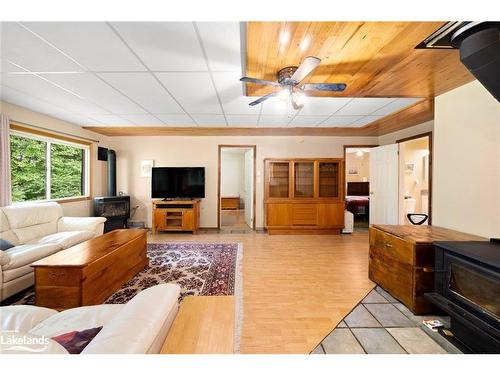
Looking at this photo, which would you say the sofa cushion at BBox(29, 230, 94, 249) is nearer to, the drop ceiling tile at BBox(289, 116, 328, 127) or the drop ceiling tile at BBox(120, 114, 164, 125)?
the drop ceiling tile at BBox(120, 114, 164, 125)

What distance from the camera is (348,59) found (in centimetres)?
186

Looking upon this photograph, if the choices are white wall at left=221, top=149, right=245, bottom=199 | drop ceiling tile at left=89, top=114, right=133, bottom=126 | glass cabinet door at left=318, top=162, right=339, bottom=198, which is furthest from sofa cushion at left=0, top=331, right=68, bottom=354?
white wall at left=221, top=149, right=245, bottom=199

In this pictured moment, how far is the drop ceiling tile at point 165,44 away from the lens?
1.45 metres

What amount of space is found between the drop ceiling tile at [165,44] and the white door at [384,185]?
12.7 ft

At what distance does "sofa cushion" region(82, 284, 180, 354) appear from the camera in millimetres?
673

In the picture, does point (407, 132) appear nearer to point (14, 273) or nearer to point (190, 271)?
point (190, 271)

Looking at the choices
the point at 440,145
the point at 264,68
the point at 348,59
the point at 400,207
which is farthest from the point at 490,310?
the point at 400,207

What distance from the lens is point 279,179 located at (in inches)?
198

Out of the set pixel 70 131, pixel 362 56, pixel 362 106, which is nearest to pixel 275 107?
pixel 362 106

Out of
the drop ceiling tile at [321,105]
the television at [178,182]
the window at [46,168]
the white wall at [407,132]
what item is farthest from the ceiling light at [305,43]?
the window at [46,168]

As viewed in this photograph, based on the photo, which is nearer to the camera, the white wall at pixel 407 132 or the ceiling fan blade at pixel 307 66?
the ceiling fan blade at pixel 307 66

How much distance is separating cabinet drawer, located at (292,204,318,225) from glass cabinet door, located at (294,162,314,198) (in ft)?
0.86

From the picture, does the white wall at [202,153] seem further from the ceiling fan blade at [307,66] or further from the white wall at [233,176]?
the ceiling fan blade at [307,66]
